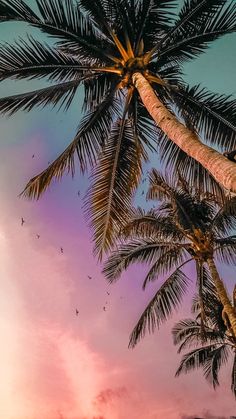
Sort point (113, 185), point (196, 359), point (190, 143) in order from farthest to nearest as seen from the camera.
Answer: point (196, 359)
point (113, 185)
point (190, 143)

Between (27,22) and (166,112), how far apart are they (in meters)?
2.92

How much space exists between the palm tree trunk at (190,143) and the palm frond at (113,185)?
7.18ft

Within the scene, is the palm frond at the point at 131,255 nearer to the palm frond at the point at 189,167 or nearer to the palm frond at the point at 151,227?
the palm frond at the point at 151,227

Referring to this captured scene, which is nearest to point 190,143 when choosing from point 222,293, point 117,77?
point 117,77

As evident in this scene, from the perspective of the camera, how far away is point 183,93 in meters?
7.26

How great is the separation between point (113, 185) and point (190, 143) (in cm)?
364

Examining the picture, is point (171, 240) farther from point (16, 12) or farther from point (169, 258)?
point (16, 12)

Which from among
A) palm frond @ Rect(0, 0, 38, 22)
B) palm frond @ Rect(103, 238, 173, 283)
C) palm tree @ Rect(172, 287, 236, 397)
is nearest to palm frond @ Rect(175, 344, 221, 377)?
palm tree @ Rect(172, 287, 236, 397)

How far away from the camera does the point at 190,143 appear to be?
4406 millimetres

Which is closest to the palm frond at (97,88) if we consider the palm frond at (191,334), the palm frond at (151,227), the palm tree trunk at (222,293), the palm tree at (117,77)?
the palm tree at (117,77)

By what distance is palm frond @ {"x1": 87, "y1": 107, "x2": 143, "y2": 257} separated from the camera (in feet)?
26.1

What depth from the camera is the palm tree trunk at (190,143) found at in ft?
11.7

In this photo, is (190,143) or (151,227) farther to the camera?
(151,227)

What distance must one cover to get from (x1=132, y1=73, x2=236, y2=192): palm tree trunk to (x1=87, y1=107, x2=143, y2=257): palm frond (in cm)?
219
